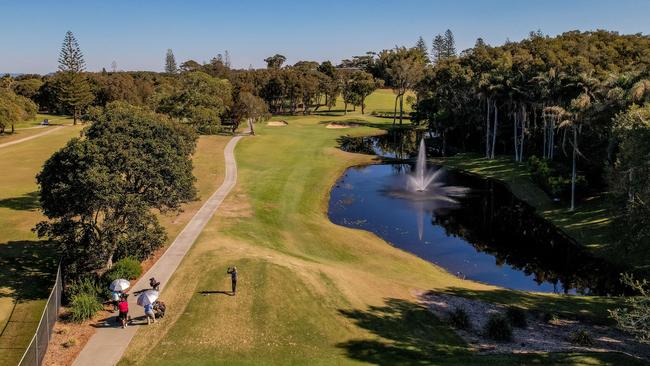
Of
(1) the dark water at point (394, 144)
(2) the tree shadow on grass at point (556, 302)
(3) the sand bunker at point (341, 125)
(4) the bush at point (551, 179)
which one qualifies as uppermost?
(3) the sand bunker at point (341, 125)

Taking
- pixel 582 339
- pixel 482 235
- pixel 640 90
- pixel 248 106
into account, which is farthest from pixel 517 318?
pixel 248 106

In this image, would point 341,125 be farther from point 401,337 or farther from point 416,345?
point 416,345

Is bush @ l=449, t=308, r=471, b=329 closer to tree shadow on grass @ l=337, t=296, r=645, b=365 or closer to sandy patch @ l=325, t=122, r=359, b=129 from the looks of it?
tree shadow on grass @ l=337, t=296, r=645, b=365

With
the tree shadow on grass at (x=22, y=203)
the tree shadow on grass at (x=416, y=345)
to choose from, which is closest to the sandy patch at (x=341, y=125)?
the tree shadow on grass at (x=22, y=203)

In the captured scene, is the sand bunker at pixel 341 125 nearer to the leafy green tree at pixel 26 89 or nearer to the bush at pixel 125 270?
the leafy green tree at pixel 26 89

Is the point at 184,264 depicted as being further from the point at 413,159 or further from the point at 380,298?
the point at 413,159

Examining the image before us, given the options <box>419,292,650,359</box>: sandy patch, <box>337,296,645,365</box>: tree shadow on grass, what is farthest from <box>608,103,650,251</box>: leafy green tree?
<box>337,296,645,365</box>: tree shadow on grass
